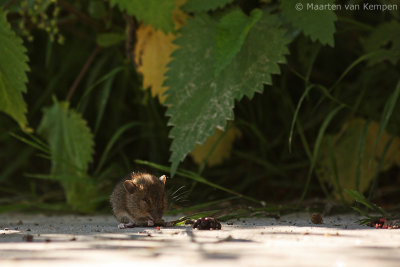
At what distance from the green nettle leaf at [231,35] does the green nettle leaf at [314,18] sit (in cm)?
13

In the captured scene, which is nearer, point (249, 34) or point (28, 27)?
point (249, 34)

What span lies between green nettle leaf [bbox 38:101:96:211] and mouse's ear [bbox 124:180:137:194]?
62 cm

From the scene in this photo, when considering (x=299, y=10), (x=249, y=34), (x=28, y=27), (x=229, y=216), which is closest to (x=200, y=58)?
(x=249, y=34)

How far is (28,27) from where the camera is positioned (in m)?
3.11

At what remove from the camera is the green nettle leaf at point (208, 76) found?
95.1 inches

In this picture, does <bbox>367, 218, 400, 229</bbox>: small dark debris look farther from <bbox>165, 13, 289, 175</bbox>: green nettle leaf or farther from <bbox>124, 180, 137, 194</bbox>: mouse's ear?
<bbox>124, 180, 137, 194</bbox>: mouse's ear

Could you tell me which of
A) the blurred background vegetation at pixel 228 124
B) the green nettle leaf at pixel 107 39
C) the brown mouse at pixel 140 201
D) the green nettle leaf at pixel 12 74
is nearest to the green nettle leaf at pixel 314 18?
the blurred background vegetation at pixel 228 124

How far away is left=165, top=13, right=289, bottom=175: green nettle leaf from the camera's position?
2416 millimetres

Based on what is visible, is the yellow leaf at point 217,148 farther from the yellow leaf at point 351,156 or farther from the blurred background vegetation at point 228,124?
the yellow leaf at point 351,156

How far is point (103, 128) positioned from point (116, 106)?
192 mm

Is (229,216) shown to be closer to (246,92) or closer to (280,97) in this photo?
(246,92)

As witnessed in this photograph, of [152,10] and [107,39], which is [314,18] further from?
[107,39]

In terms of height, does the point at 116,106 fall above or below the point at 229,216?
above

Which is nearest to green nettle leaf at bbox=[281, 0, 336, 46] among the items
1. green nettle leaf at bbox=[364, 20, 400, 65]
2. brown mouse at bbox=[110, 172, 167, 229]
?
green nettle leaf at bbox=[364, 20, 400, 65]
